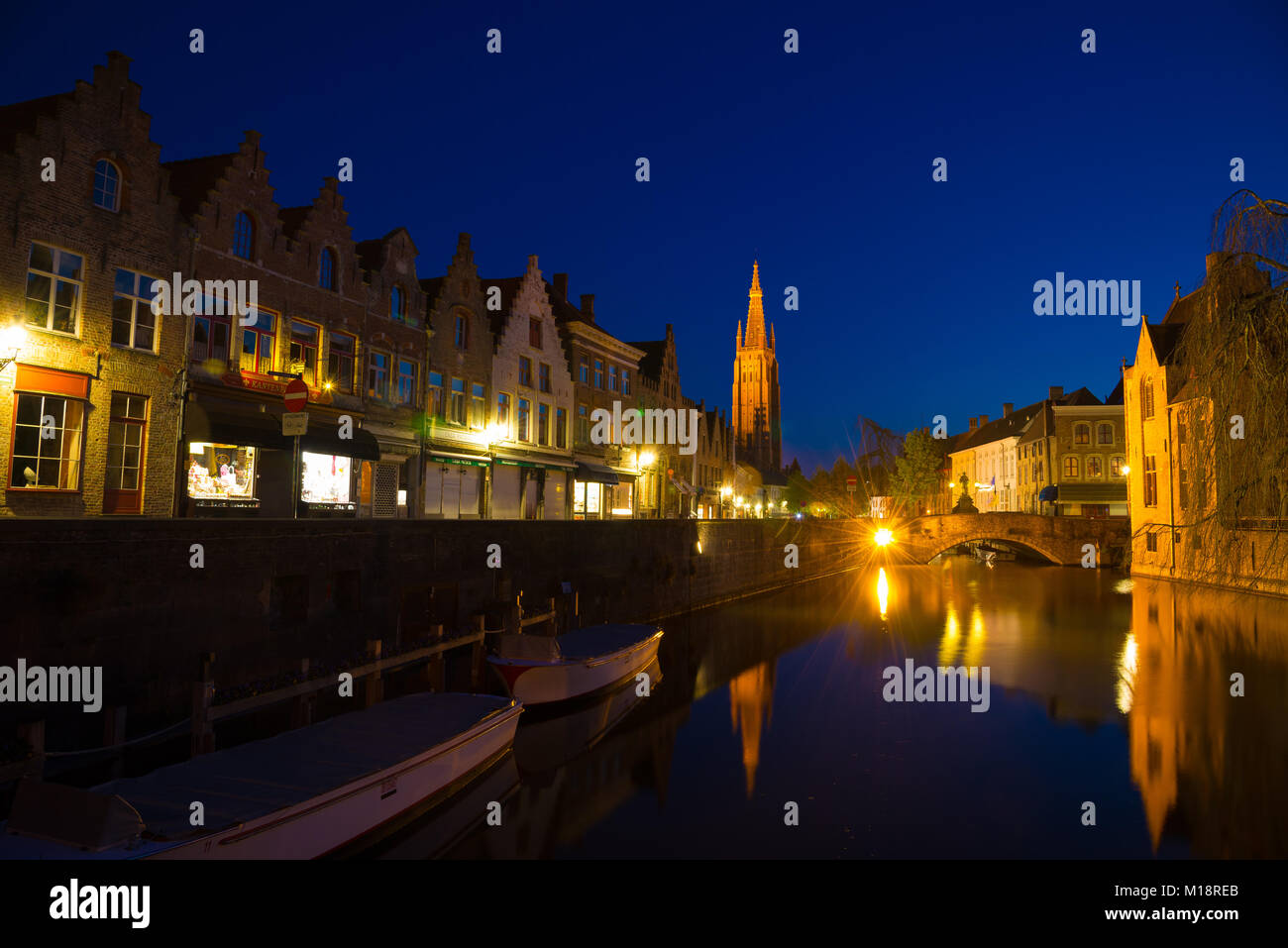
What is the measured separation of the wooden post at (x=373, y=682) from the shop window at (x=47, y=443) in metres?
8.99

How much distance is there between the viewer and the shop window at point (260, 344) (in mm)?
22328

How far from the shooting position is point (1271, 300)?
867 cm

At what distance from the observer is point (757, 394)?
13662cm

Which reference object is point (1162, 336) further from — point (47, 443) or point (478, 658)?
point (47, 443)

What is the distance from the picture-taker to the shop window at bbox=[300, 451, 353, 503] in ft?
78.8

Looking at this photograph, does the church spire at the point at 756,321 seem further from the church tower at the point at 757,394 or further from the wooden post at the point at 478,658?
the wooden post at the point at 478,658

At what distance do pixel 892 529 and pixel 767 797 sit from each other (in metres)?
65.7

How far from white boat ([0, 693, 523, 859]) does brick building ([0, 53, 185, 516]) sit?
412 inches

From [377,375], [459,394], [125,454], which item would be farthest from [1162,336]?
[125,454]

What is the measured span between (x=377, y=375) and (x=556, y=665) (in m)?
15.1

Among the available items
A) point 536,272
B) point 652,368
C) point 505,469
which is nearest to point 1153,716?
point 505,469

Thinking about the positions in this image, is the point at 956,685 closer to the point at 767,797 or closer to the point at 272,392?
the point at 767,797

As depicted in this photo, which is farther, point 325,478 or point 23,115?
point 325,478

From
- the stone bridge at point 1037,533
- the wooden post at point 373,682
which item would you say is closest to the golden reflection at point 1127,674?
the wooden post at point 373,682
